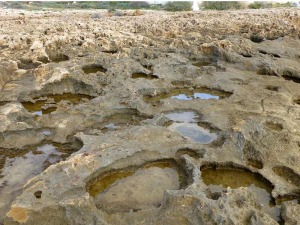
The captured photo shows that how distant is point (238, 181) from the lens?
609 centimetres

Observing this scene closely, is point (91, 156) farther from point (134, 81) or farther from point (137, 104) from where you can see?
point (134, 81)

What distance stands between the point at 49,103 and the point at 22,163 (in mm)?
2917

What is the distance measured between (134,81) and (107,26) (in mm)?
7478

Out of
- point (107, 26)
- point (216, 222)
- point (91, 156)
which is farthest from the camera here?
point (107, 26)

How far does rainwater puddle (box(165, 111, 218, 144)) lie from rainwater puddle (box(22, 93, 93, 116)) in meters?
2.72

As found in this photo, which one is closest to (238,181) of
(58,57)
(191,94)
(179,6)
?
(191,94)

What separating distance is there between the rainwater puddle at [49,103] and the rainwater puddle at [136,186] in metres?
3.58

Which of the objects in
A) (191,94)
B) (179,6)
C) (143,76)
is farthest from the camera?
(179,6)

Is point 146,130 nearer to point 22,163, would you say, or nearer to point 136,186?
point 136,186

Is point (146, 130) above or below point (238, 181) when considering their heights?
above

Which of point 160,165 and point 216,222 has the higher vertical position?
point 216,222

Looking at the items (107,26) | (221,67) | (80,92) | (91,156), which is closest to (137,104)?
(80,92)

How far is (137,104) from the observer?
8.53 m

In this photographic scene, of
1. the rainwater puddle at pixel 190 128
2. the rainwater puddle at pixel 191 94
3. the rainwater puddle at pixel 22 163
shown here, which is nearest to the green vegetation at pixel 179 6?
the rainwater puddle at pixel 191 94
